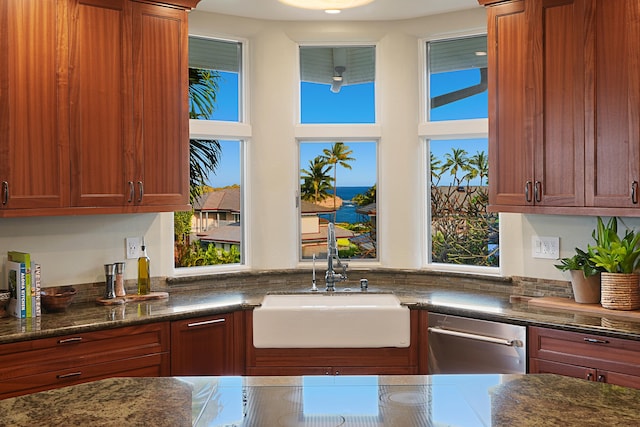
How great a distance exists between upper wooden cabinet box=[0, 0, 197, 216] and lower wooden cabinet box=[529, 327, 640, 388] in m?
2.07

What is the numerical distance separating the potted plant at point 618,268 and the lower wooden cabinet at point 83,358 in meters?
2.22

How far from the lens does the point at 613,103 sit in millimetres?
3410

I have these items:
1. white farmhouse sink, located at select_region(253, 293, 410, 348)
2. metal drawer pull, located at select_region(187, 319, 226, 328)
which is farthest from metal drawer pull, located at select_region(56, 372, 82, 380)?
white farmhouse sink, located at select_region(253, 293, 410, 348)

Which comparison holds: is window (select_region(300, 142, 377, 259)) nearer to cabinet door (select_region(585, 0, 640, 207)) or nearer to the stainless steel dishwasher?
the stainless steel dishwasher

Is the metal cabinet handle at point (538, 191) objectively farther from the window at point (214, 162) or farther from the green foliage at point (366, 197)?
the window at point (214, 162)

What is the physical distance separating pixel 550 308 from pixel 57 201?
2583 mm

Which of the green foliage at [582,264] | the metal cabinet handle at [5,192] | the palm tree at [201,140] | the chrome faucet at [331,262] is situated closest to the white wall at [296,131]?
the palm tree at [201,140]

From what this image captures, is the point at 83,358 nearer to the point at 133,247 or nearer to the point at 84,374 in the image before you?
the point at 84,374

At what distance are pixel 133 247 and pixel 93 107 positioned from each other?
0.94 metres

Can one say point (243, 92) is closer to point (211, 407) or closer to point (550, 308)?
point (550, 308)

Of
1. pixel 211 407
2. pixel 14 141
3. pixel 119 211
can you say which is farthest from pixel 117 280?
pixel 211 407

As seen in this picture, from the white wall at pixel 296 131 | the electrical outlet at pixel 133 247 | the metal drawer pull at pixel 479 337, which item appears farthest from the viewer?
the white wall at pixel 296 131

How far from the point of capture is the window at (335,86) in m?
4.74

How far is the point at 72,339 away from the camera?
3.22 m
